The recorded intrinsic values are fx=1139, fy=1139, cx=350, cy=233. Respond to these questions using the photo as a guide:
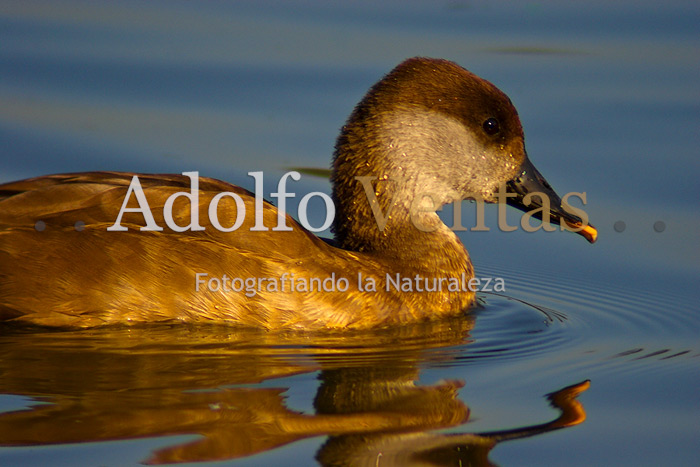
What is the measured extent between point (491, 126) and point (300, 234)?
4.60ft

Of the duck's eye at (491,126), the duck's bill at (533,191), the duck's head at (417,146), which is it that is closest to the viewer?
the duck's head at (417,146)

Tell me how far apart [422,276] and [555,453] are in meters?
2.08

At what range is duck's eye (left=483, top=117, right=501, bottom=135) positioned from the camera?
22.0 feet

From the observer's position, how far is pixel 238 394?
514cm

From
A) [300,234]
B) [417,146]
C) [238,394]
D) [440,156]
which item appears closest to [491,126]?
[440,156]

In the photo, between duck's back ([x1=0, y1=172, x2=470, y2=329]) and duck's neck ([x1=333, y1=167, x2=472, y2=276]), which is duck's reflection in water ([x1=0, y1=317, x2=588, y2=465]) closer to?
duck's back ([x1=0, y1=172, x2=470, y2=329])

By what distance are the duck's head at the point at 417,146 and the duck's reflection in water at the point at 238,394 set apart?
30.5 inches

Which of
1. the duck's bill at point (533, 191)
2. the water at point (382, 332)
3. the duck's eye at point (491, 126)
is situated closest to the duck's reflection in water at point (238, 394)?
the water at point (382, 332)

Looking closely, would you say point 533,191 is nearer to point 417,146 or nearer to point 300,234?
point 417,146

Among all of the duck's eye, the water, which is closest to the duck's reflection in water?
the water

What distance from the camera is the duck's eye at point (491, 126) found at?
671 cm

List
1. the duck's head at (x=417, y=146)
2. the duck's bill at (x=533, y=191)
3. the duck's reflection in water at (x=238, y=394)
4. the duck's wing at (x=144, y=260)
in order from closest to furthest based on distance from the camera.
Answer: the duck's reflection in water at (x=238, y=394) → the duck's wing at (x=144, y=260) → the duck's head at (x=417, y=146) → the duck's bill at (x=533, y=191)

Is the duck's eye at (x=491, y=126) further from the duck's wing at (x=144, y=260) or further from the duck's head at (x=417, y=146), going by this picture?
the duck's wing at (x=144, y=260)

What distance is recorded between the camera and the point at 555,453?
4.71 meters
